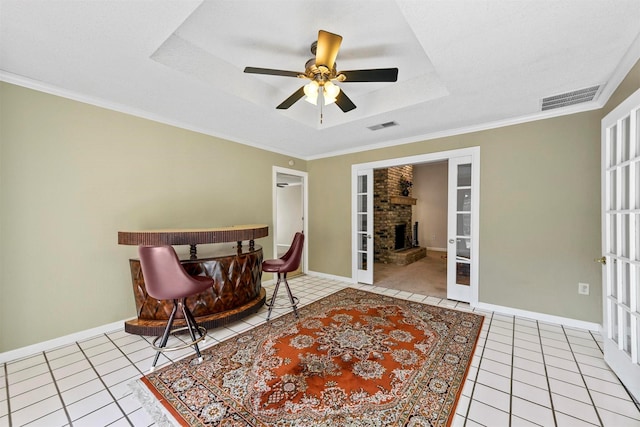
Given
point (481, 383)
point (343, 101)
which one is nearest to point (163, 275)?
point (343, 101)

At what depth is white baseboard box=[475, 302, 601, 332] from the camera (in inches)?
110

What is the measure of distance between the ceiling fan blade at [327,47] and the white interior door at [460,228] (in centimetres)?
265

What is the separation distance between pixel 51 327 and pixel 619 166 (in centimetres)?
517

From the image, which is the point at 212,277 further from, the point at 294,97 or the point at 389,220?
the point at 389,220

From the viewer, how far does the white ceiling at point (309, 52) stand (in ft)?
5.08

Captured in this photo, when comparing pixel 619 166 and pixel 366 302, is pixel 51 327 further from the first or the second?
pixel 619 166

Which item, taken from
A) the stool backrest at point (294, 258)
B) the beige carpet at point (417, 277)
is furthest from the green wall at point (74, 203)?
the beige carpet at point (417, 277)

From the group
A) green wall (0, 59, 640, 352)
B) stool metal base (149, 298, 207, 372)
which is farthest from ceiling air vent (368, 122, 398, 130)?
stool metal base (149, 298, 207, 372)

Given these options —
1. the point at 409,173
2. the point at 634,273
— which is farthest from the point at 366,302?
the point at 409,173

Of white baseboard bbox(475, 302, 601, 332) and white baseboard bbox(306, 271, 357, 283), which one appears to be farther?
white baseboard bbox(306, 271, 357, 283)

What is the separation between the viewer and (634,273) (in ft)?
5.58

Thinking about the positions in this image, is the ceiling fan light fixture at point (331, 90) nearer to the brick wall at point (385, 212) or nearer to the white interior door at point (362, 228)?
the white interior door at point (362, 228)

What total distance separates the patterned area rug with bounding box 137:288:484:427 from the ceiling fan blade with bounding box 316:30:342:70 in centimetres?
243

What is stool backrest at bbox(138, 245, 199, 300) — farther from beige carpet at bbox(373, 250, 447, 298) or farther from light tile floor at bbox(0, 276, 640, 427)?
beige carpet at bbox(373, 250, 447, 298)
